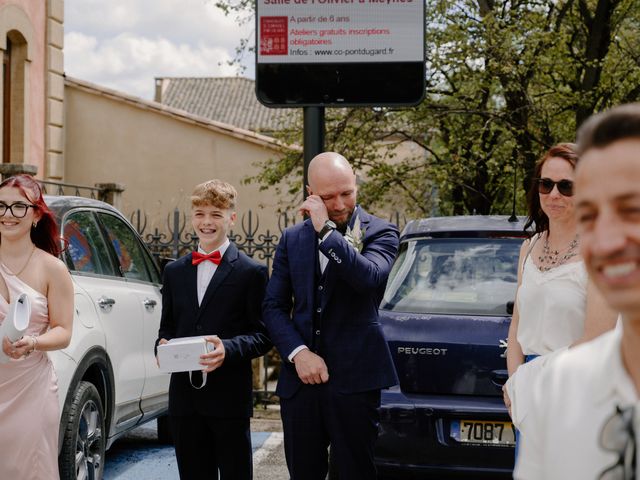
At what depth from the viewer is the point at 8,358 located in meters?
3.73

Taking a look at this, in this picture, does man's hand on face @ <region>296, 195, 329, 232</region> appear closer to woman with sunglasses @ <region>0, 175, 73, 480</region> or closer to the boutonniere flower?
the boutonniere flower

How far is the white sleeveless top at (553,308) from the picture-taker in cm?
343

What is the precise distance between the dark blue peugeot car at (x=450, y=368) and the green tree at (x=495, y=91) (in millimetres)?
7641

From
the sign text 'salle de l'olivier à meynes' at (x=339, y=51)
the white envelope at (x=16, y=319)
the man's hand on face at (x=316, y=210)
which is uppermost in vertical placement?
the sign text 'salle de l'olivier à meynes' at (x=339, y=51)

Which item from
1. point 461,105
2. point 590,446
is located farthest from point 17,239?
point 461,105

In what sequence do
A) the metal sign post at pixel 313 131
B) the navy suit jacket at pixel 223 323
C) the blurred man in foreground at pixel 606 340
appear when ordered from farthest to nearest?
the metal sign post at pixel 313 131 → the navy suit jacket at pixel 223 323 → the blurred man in foreground at pixel 606 340

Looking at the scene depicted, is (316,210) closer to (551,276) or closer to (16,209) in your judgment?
(551,276)

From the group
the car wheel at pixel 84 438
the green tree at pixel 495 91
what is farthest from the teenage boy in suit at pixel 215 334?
the green tree at pixel 495 91

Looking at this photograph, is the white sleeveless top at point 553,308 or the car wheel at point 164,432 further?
the car wheel at point 164,432

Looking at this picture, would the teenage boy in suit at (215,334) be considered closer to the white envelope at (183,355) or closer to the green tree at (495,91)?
the white envelope at (183,355)

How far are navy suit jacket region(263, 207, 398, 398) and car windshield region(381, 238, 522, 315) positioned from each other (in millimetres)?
1381

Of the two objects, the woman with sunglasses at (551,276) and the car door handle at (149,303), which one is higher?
the woman with sunglasses at (551,276)

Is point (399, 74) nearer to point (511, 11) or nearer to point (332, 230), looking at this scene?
point (332, 230)

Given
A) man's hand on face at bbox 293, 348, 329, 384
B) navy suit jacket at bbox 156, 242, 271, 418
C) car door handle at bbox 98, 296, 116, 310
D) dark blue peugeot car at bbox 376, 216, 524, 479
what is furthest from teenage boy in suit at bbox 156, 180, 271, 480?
car door handle at bbox 98, 296, 116, 310
